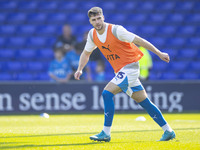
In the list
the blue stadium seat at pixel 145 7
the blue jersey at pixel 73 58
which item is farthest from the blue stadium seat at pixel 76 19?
the blue jersey at pixel 73 58

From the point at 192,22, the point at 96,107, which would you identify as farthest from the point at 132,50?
the point at 192,22

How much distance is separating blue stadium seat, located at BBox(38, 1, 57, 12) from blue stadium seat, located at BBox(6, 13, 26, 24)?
75 centimetres

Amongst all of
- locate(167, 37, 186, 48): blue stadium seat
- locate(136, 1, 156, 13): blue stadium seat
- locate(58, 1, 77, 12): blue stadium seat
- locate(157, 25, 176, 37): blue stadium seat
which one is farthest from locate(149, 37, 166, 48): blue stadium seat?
locate(58, 1, 77, 12): blue stadium seat

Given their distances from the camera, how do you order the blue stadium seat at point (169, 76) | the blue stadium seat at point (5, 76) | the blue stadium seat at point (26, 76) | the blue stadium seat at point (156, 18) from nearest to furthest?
1. the blue stadium seat at point (5, 76)
2. the blue stadium seat at point (26, 76)
3. the blue stadium seat at point (169, 76)
4. the blue stadium seat at point (156, 18)

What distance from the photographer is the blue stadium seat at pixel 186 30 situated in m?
16.7

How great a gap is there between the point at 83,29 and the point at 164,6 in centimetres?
353

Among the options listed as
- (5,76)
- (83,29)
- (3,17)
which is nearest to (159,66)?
(83,29)

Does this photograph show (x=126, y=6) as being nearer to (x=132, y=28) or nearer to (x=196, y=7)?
(x=132, y=28)

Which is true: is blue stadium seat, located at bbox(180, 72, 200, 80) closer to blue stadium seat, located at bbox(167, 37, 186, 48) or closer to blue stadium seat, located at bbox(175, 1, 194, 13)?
blue stadium seat, located at bbox(167, 37, 186, 48)

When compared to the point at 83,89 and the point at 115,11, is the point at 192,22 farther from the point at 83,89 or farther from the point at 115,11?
the point at 83,89

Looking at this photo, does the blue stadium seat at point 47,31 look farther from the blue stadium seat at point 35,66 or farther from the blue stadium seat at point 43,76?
the blue stadium seat at point 43,76

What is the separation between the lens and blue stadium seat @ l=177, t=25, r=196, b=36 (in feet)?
54.7

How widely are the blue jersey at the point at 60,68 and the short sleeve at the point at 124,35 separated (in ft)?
21.9

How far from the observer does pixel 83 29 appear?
16000mm
